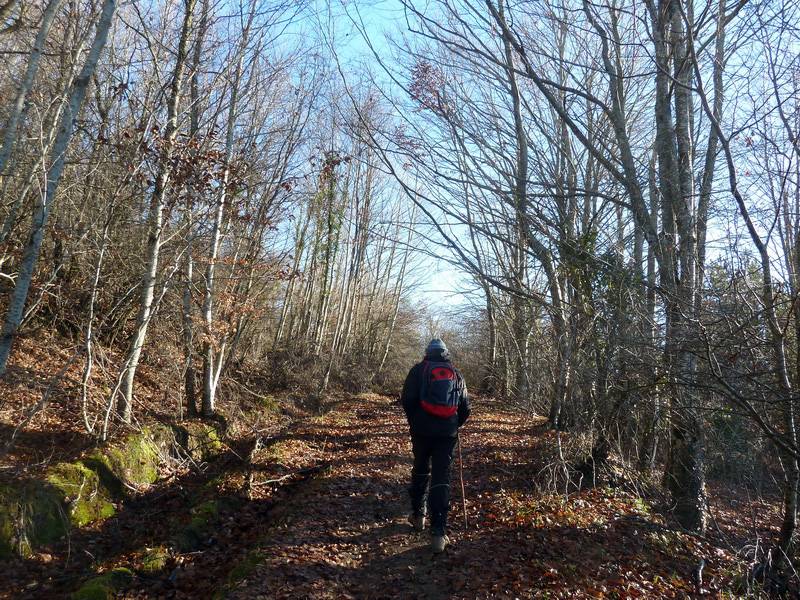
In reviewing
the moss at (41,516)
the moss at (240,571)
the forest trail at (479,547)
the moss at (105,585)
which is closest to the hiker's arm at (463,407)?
the forest trail at (479,547)

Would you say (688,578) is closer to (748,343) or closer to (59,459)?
(748,343)

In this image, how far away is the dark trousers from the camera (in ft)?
16.7

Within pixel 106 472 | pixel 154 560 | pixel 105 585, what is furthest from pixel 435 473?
pixel 106 472

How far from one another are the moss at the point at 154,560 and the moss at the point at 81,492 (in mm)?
1392

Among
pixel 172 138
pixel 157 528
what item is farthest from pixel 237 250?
pixel 157 528

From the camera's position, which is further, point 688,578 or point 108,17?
point 108,17

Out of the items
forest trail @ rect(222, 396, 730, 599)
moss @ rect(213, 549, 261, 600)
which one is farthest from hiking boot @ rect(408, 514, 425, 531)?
moss @ rect(213, 549, 261, 600)

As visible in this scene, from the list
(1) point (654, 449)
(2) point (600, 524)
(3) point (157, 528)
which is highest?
(1) point (654, 449)

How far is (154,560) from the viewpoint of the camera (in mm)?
4965

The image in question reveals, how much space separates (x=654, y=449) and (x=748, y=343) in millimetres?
3020

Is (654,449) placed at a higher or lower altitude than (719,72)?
lower

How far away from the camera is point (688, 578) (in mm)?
4938

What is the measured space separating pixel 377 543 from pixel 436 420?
1.46 meters

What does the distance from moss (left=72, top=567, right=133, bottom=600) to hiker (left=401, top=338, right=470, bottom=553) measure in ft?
9.58
